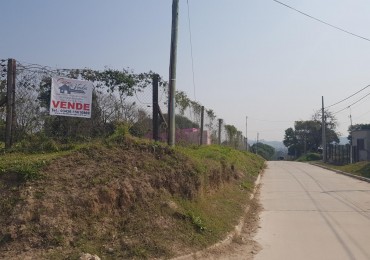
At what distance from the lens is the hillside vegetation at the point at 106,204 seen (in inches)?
245

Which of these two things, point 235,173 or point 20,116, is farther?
point 235,173

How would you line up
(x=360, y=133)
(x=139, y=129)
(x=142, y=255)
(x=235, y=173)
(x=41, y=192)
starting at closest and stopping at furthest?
1. (x=142, y=255)
2. (x=41, y=192)
3. (x=139, y=129)
4. (x=235, y=173)
5. (x=360, y=133)

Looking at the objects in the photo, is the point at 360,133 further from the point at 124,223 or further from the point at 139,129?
the point at 124,223

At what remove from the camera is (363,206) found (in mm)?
12922

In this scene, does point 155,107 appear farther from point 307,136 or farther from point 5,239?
point 307,136

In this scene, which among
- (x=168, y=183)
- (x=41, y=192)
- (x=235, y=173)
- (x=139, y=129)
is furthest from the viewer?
(x=235, y=173)

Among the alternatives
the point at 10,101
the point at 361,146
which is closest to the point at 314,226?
the point at 10,101

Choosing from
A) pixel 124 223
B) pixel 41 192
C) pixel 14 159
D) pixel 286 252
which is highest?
pixel 14 159

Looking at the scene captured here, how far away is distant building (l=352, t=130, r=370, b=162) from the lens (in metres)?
44.6

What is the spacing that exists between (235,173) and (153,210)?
9858 millimetres

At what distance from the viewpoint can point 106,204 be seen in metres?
7.09

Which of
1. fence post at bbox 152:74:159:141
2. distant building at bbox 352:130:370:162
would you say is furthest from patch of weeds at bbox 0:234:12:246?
distant building at bbox 352:130:370:162

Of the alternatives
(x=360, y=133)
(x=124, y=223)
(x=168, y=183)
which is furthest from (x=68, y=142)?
(x=360, y=133)

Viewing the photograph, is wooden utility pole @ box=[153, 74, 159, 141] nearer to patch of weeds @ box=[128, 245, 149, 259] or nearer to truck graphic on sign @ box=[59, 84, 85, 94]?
truck graphic on sign @ box=[59, 84, 85, 94]
